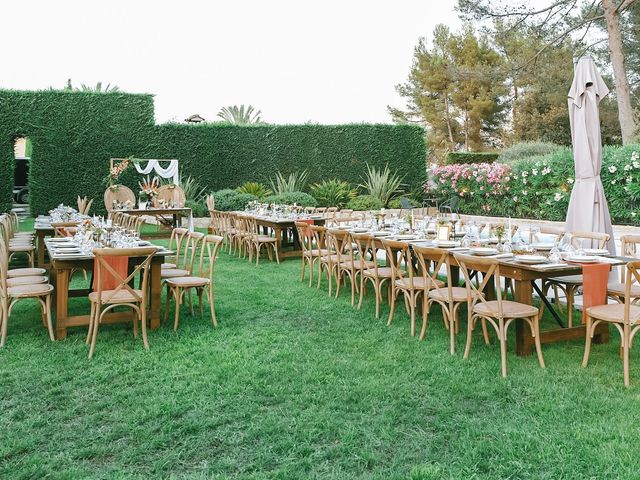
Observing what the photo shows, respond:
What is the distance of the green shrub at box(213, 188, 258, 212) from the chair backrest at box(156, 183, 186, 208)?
5.40 feet

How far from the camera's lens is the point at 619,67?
16.6 metres

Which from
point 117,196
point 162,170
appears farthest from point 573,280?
point 162,170

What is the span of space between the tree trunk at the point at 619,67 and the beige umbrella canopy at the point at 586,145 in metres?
11.9

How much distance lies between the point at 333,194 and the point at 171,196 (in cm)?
517

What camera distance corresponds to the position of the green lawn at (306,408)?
263 cm

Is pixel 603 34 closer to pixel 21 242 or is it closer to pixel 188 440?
pixel 21 242

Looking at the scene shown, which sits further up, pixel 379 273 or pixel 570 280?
pixel 379 273

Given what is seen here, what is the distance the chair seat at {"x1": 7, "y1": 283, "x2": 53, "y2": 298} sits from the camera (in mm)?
4641

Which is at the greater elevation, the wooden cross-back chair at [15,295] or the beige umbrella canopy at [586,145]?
the beige umbrella canopy at [586,145]

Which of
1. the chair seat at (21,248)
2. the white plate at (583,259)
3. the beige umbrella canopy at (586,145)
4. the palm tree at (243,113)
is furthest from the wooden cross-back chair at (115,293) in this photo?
the palm tree at (243,113)

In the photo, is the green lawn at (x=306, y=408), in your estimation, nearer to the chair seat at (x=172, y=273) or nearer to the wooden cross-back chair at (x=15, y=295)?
the wooden cross-back chair at (x=15, y=295)

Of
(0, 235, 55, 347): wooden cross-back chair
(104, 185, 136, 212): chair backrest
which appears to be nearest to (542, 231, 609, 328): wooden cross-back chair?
(0, 235, 55, 347): wooden cross-back chair

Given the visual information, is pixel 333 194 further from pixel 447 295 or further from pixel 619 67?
pixel 447 295

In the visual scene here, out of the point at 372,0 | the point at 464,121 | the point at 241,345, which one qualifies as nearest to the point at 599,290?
A: the point at 241,345
